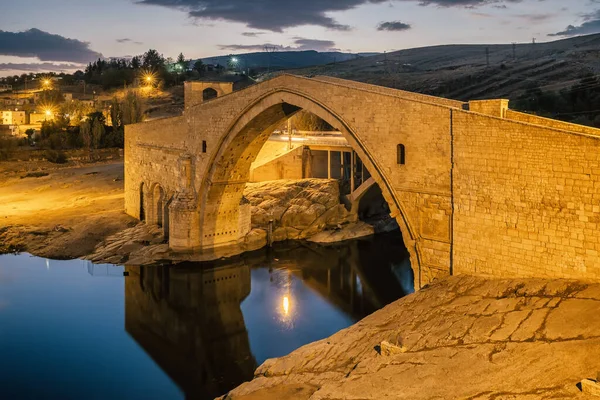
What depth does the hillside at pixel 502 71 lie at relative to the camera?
145 feet

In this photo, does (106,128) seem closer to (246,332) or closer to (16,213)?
(16,213)

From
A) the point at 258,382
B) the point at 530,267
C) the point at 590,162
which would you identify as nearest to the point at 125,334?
the point at 258,382

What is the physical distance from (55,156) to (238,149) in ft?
91.4

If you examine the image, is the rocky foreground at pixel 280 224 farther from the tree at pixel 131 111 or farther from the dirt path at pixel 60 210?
the tree at pixel 131 111

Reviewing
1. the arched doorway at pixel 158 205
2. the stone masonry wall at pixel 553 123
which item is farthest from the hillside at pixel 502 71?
the stone masonry wall at pixel 553 123

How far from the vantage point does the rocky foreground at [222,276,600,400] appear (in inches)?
319

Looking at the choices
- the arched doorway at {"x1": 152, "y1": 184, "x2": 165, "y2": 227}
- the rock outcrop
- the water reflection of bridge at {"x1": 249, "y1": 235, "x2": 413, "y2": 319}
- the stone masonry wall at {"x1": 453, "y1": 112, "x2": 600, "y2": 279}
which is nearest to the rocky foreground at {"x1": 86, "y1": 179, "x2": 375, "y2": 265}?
the rock outcrop

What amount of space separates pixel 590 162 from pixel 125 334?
517 inches

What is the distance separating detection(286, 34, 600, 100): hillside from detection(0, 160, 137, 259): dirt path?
27420 millimetres

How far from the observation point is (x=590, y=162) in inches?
410

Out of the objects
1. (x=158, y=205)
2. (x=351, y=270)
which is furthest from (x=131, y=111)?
(x=351, y=270)

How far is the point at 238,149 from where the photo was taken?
22906 millimetres

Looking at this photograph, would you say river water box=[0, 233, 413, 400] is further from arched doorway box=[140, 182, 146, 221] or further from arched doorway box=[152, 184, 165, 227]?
arched doorway box=[140, 182, 146, 221]

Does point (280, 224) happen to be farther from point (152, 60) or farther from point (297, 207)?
point (152, 60)
